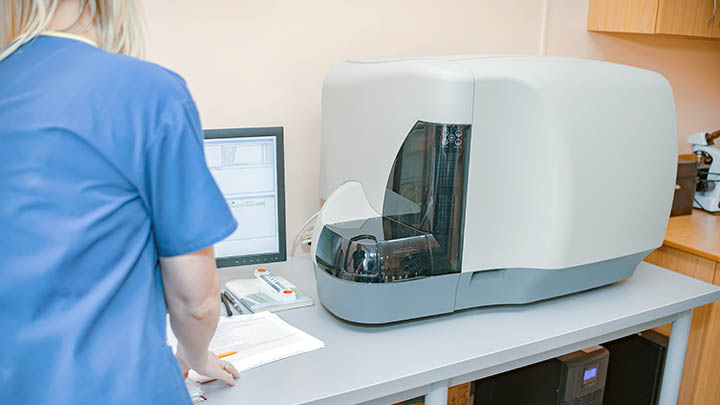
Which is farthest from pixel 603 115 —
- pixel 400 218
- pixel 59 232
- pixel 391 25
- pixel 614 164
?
pixel 59 232

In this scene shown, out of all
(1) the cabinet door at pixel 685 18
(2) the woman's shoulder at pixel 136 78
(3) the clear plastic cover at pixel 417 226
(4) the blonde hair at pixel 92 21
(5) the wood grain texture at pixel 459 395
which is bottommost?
(5) the wood grain texture at pixel 459 395

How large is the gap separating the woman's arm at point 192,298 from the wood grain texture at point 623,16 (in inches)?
71.3

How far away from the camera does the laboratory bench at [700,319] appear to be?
1.88m

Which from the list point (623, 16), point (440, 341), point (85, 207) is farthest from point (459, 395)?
point (85, 207)

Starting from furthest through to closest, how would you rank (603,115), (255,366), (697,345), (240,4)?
1. (697,345)
2. (240,4)
3. (603,115)
4. (255,366)

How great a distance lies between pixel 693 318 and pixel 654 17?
3.21 feet

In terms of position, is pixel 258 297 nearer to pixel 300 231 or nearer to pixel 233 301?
pixel 233 301

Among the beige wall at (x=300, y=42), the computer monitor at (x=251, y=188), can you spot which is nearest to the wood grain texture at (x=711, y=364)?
the beige wall at (x=300, y=42)

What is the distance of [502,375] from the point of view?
5.69 feet

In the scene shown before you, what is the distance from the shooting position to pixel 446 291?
1.25m

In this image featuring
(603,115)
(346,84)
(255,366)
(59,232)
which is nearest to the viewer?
(59,232)

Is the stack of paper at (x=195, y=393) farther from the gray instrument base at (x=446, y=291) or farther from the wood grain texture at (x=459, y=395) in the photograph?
the wood grain texture at (x=459, y=395)

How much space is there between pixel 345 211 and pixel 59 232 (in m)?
0.73

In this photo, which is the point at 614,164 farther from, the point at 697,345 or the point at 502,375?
the point at 697,345
